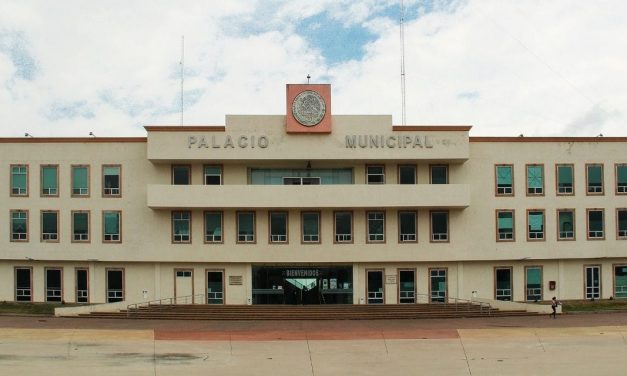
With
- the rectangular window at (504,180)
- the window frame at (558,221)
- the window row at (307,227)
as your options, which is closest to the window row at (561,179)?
the rectangular window at (504,180)

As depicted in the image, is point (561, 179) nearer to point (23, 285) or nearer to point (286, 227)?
point (286, 227)

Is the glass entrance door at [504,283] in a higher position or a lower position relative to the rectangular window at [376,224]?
lower

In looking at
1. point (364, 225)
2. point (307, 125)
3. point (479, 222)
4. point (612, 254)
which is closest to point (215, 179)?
point (307, 125)

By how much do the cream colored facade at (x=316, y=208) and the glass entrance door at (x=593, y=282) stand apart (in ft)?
Result: 1.71

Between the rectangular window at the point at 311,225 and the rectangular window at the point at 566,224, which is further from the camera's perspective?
the rectangular window at the point at 566,224

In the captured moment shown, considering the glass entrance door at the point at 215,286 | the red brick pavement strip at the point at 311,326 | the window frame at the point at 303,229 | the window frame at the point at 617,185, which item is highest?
the window frame at the point at 617,185

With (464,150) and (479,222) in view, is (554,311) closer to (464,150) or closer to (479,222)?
(479,222)

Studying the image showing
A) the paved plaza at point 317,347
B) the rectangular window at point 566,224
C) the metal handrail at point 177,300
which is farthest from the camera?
the rectangular window at point 566,224

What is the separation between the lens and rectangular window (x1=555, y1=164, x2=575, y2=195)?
133ft

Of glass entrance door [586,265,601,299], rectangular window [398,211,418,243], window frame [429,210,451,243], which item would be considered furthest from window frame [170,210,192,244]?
glass entrance door [586,265,601,299]

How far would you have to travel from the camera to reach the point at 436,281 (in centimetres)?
3997

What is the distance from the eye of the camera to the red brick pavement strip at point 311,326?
3072 centimetres

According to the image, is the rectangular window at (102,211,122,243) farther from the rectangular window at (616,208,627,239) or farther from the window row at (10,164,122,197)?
the rectangular window at (616,208,627,239)

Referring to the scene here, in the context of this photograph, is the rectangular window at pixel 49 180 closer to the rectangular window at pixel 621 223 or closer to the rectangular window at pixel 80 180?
the rectangular window at pixel 80 180
